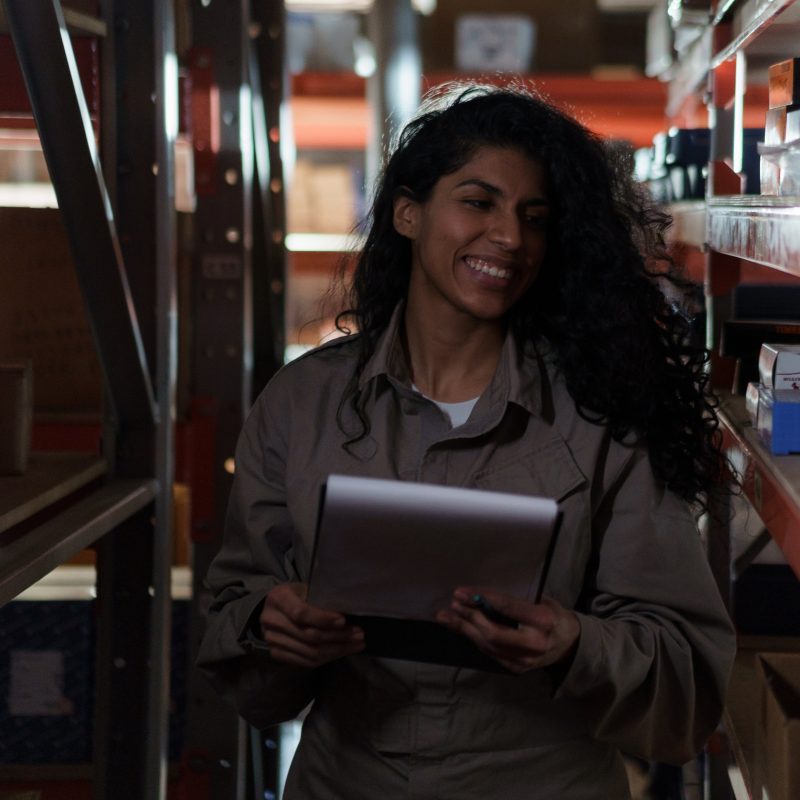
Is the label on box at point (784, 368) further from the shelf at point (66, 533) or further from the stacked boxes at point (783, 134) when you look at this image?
the shelf at point (66, 533)


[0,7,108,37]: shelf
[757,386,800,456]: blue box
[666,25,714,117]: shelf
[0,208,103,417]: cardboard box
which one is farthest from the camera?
[666,25,714,117]: shelf

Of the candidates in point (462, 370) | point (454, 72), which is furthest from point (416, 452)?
point (454, 72)

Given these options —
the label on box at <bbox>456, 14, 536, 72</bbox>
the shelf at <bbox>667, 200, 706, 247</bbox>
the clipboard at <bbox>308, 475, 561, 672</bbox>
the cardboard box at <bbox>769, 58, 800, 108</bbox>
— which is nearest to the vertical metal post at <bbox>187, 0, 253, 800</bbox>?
the shelf at <bbox>667, 200, 706, 247</bbox>

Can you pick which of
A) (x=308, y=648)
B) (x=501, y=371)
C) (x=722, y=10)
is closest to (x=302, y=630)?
(x=308, y=648)

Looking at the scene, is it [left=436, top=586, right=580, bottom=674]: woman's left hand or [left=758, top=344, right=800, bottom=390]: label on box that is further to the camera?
[left=758, top=344, right=800, bottom=390]: label on box

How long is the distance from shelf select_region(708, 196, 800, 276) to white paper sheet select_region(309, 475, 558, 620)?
16.1 inches

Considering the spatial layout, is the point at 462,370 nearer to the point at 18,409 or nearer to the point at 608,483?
the point at 608,483

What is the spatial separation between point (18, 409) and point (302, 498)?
0.44 metres

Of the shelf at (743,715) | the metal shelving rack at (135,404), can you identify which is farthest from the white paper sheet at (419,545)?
the shelf at (743,715)

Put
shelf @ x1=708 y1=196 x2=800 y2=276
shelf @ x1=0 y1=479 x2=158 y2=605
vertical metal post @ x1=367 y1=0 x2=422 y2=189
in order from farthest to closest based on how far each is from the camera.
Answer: vertical metal post @ x1=367 y1=0 x2=422 y2=189 → shelf @ x1=0 y1=479 x2=158 y2=605 → shelf @ x1=708 y1=196 x2=800 y2=276

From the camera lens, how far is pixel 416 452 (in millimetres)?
1674

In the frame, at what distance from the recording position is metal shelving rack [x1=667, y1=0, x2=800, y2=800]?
1.58 meters

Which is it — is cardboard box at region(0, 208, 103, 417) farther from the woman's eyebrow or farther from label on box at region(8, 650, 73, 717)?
the woman's eyebrow

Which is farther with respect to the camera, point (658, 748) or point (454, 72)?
point (454, 72)
